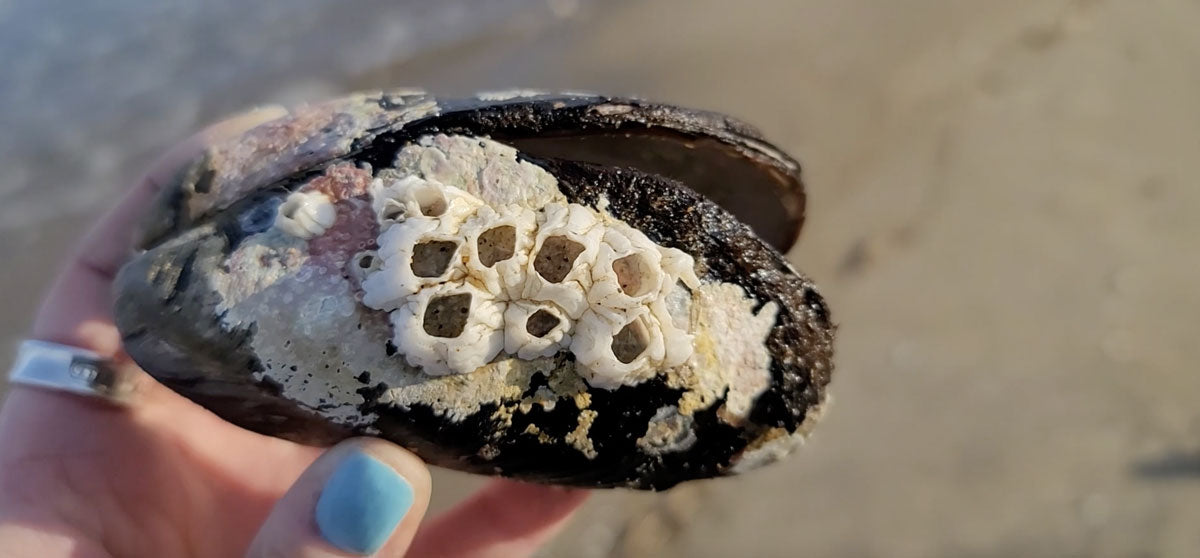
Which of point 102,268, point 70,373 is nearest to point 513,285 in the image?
point 70,373

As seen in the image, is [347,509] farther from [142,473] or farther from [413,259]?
[142,473]

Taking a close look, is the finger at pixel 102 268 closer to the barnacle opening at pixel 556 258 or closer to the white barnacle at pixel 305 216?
the white barnacle at pixel 305 216

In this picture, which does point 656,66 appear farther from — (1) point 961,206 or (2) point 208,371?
(2) point 208,371

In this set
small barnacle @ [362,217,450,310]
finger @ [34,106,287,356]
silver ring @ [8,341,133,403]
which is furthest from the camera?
finger @ [34,106,287,356]

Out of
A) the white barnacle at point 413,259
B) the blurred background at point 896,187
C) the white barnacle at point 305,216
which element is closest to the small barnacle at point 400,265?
the white barnacle at point 413,259

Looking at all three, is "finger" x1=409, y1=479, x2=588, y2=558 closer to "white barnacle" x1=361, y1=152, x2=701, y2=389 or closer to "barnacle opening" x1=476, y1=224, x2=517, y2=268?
"white barnacle" x1=361, y1=152, x2=701, y2=389

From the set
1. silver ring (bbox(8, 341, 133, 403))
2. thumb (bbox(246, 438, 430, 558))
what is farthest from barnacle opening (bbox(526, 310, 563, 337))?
silver ring (bbox(8, 341, 133, 403))
